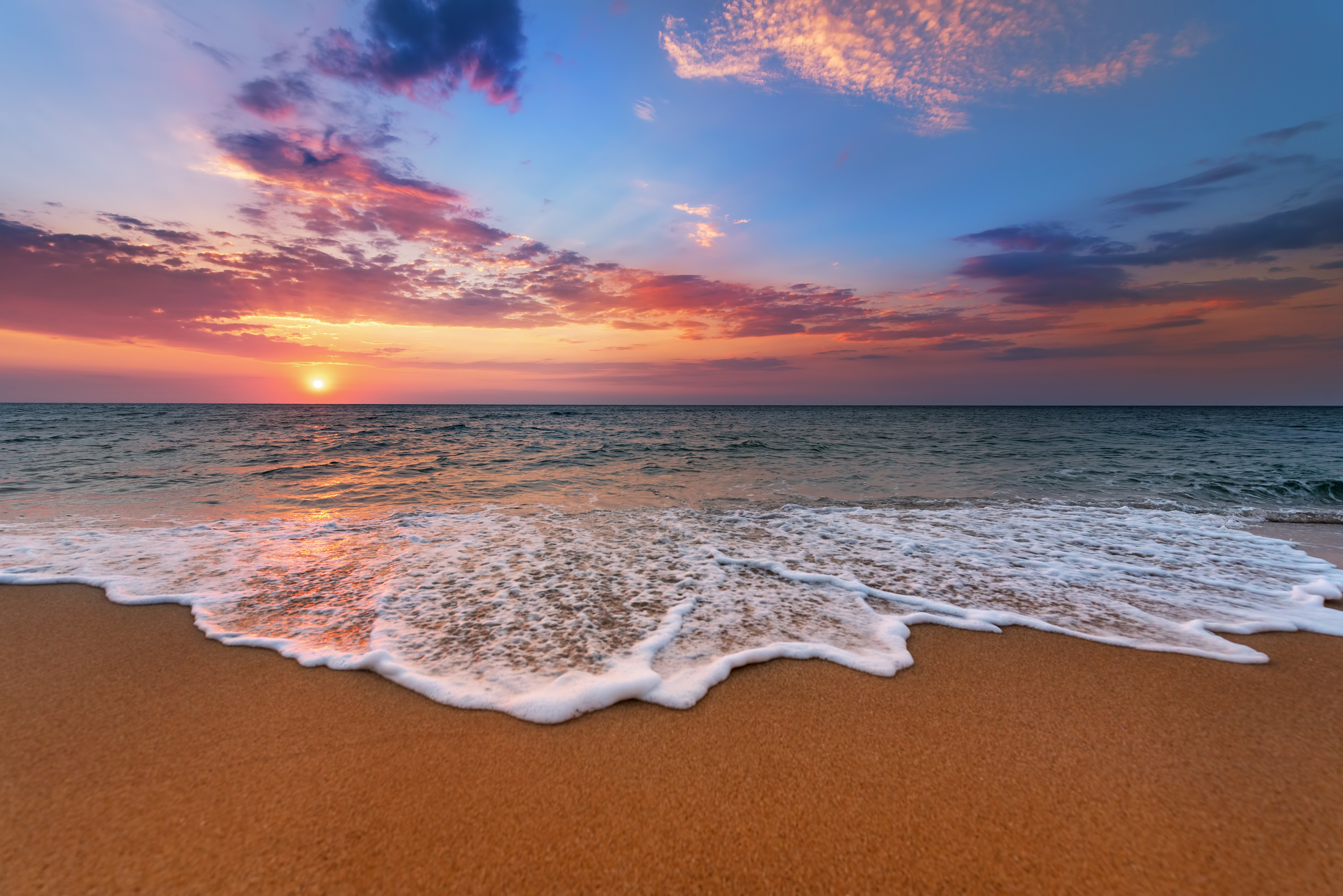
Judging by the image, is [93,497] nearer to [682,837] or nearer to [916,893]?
[682,837]

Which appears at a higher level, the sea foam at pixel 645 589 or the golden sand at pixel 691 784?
the golden sand at pixel 691 784

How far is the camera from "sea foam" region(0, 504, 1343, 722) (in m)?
3.42

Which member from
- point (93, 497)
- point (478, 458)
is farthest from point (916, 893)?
point (478, 458)

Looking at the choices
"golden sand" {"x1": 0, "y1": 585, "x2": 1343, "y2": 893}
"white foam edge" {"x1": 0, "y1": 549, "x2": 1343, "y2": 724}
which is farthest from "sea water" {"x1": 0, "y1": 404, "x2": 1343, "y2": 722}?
"golden sand" {"x1": 0, "y1": 585, "x2": 1343, "y2": 893}

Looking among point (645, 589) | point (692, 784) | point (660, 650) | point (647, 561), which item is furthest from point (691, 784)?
point (647, 561)

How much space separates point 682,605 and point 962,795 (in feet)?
8.20

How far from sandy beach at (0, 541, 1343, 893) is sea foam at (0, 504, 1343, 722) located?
31cm

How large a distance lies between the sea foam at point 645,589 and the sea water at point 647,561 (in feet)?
0.09

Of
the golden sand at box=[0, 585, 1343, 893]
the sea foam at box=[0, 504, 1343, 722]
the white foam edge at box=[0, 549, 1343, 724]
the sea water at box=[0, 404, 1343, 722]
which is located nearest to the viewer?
the golden sand at box=[0, 585, 1343, 893]

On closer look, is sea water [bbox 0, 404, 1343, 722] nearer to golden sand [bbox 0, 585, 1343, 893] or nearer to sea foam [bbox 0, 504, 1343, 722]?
sea foam [bbox 0, 504, 1343, 722]

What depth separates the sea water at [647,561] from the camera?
11.8 ft

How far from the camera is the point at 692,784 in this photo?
229cm

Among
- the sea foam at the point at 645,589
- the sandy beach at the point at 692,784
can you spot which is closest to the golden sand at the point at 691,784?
the sandy beach at the point at 692,784

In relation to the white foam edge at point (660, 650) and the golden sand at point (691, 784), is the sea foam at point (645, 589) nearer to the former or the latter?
the white foam edge at point (660, 650)
